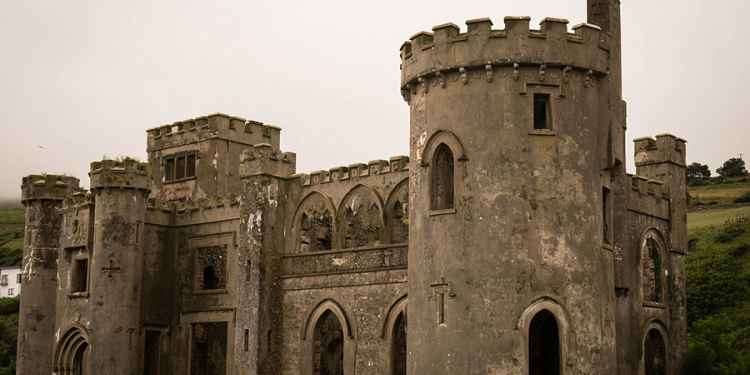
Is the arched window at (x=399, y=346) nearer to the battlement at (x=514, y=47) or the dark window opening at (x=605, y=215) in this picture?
the dark window opening at (x=605, y=215)

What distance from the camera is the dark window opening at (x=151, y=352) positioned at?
113 feet

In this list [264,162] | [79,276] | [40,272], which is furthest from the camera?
[40,272]

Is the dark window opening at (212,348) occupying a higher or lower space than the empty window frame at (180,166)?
lower

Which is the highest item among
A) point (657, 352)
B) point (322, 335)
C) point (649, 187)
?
point (649, 187)

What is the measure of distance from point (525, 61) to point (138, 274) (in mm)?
16828

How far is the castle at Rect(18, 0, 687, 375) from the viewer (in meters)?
21.2

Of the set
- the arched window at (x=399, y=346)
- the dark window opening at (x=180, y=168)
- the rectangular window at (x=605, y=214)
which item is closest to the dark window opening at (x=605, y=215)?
the rectangular window at (x=605, y=214)

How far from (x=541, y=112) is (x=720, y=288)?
26.5 m

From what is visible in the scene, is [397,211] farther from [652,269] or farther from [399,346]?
[652,269]

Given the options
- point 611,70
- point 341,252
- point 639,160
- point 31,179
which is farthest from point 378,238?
point 31,179

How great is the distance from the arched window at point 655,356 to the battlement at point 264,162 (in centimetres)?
1089

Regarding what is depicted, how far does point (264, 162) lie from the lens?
30344 millimetres

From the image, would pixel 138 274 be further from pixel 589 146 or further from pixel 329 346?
pixel 589 146

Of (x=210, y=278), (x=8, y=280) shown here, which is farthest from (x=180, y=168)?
(x=8, y=280)
